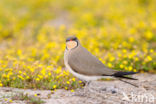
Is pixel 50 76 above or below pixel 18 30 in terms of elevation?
below

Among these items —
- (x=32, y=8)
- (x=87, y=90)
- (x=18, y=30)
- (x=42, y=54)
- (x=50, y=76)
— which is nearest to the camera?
(x=87, y=90)

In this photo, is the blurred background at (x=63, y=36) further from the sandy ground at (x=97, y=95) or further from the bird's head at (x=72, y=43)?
the bird's head at (x=72, y=43)

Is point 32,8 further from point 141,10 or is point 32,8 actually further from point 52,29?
point 141,10

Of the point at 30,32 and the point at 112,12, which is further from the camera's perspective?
the point at 112,12

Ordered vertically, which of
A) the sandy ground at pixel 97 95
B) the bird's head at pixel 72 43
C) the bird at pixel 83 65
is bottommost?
the sandy ground at pixel 97 95

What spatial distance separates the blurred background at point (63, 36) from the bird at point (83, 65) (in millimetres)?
472

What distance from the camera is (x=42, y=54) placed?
8.10 m

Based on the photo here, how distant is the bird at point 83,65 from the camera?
4.71m

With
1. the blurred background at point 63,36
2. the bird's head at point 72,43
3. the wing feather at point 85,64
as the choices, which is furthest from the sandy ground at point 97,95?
the bird's head at point 72,43

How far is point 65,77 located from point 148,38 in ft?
14.8

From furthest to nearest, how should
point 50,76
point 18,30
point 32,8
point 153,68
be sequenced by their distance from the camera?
point 32,8 → point 18,30 → point 153,68 → point 50,76

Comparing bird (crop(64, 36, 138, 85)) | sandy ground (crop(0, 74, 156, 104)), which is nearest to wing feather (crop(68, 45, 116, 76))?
bird (crop(64, 36, 138, 85))

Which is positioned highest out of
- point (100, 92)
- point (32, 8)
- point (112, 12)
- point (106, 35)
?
point (32, 8)

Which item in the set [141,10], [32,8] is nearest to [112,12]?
[141,10]
